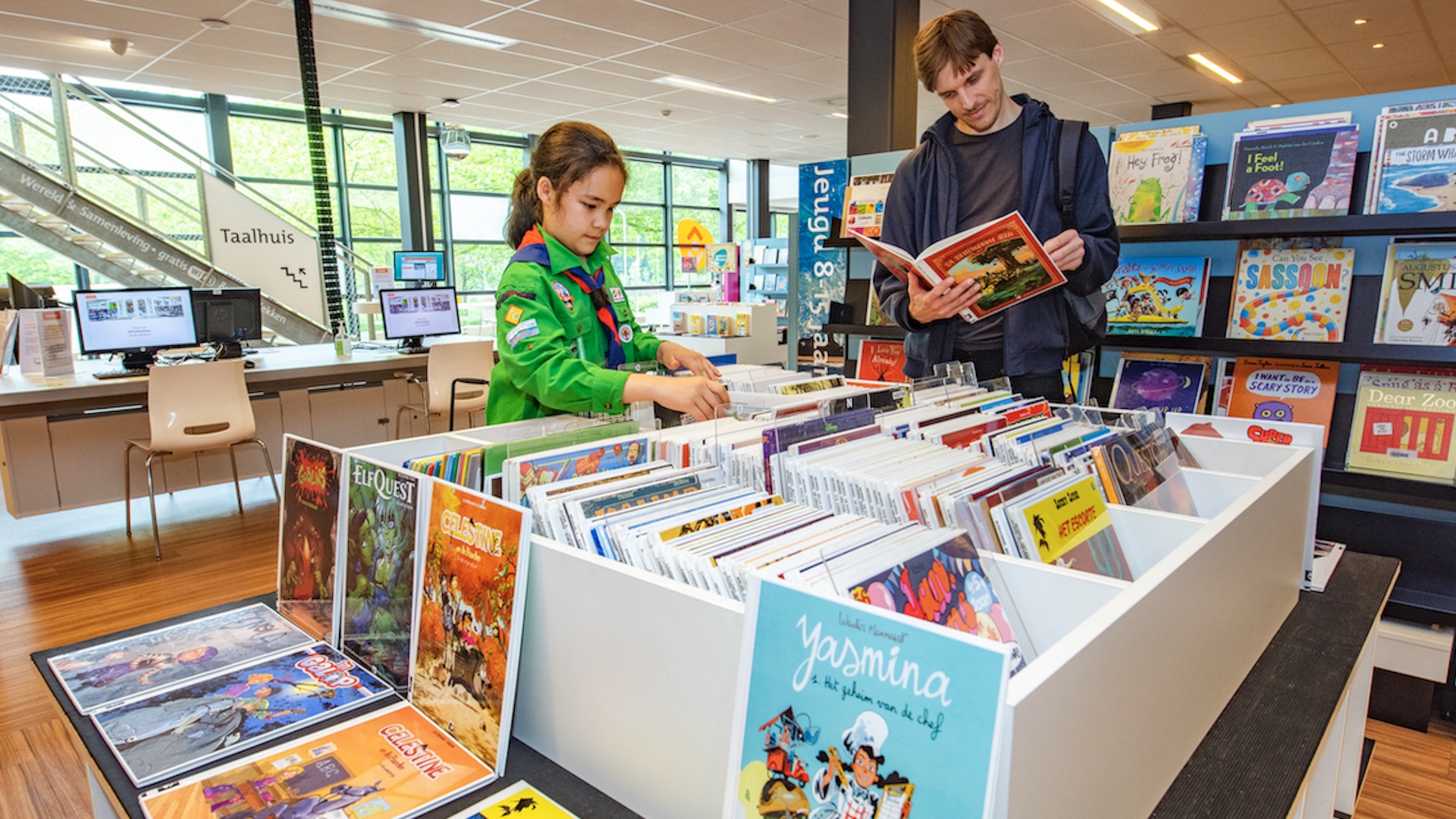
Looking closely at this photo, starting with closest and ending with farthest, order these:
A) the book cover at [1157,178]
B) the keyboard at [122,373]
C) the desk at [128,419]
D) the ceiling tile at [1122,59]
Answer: the book cover at [1157,178] < the desk at [128,419] < the keyboard at [122,373] < the ceiling tile at [1122,59]

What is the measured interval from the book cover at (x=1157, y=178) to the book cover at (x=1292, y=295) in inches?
10.2

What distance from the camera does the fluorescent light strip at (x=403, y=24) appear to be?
5.22m

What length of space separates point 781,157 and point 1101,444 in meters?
12.5

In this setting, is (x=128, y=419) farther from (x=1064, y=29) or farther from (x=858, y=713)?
(x=1064, y=29)

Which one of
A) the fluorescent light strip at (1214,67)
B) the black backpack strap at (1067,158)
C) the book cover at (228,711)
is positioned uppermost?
the fluorescent light strip at (1214,67)

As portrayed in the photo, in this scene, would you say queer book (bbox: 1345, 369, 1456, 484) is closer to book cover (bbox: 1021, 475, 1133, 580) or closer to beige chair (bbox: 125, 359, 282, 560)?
book cover (bbox: 1021, 475, 1133, 580)

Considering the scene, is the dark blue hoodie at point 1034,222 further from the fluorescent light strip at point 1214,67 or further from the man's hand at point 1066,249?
the fluorescent light strip at point 1214,67

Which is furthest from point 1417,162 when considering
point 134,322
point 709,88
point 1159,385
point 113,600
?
point 709,88

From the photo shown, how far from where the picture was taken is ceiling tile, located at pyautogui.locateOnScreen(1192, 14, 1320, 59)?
18.9ft

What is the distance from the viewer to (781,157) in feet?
42.8

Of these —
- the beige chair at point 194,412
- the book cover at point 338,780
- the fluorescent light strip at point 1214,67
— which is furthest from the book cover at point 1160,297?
the fluorescent light strip at point 1214,67

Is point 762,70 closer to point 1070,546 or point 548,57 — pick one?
point 548,57

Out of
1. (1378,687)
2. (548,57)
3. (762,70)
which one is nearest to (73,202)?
(548,57)

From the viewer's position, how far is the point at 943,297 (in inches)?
68.0
